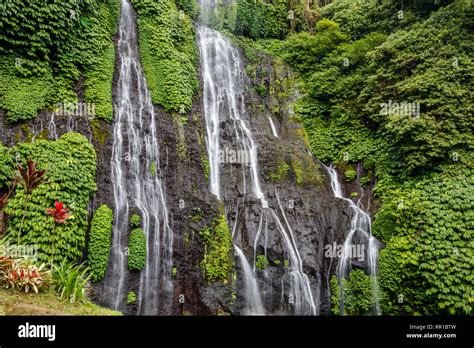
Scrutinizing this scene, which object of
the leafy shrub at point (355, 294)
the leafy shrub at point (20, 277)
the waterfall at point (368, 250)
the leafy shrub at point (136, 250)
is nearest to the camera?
the leafy shrub at point (20, 277)

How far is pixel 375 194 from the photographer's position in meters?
12.7

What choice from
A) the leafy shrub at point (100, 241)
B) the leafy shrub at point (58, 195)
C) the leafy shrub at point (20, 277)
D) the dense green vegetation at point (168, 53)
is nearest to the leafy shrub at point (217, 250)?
the leafy shrub at point (100, 241)

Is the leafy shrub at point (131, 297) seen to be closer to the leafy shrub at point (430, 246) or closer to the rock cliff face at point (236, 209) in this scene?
the rock cliff face at point (236, 209)

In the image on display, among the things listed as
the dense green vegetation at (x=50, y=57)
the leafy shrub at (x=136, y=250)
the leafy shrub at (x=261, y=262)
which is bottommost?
the leafy shrub at (x=261, y=262)

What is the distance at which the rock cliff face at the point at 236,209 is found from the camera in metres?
10.0

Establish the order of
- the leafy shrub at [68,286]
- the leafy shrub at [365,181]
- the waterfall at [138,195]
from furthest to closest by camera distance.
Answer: the leafy shrub at [365,181] < the waterfall at [138,195] < the leafy shrub at [68,286]

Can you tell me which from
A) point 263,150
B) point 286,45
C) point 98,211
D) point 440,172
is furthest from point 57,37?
point 440,172

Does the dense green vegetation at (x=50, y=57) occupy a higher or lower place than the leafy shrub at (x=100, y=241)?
Answer: higher

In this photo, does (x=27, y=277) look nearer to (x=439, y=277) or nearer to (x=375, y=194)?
(x=439, y=277)

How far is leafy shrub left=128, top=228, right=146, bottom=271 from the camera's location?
31.6 ft

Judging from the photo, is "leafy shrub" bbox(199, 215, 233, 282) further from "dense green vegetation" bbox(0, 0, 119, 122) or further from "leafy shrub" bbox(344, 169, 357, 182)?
"leafy shrub" bbox(344, 169, 357, 182)

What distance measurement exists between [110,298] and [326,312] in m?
6.52

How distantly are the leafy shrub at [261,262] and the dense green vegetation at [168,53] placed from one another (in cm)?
673

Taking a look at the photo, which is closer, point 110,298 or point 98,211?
point 110,298
